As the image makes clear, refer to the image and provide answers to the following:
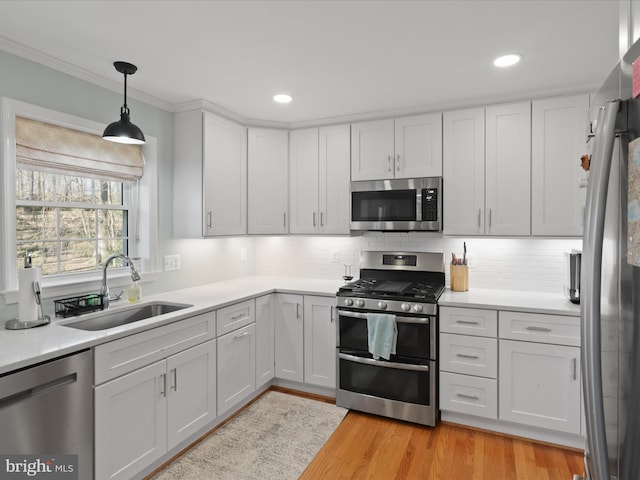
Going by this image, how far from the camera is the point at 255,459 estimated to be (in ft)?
7.92

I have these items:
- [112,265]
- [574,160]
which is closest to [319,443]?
[112,265]

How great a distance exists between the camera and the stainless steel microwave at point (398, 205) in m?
3.13

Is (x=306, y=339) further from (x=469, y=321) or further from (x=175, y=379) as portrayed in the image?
(x=469, y=321)

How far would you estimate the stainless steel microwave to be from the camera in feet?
10.3

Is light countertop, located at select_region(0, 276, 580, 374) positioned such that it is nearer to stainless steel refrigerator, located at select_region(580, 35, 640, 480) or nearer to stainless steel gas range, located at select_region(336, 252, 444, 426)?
stainless steel gas range, located at select_region(336, 252, 444, 426)

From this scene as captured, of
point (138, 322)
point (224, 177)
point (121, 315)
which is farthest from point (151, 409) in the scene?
point (224, 177)

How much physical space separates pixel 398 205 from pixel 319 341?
133cm

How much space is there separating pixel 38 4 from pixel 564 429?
378cm

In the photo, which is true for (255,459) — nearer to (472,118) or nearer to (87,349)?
(87,349)

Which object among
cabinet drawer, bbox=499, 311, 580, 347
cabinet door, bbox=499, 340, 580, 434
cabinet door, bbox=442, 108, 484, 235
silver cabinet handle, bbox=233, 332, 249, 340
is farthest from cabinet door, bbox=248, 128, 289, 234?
cabinet door, bbox=499, 340, 580, 434

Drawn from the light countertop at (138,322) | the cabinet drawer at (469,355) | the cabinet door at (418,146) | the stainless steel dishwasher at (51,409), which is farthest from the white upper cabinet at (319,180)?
the stainless steel dishwasher at (51,409)

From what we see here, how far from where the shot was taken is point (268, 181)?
3.64m

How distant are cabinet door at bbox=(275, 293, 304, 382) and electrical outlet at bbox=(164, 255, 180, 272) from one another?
2.94 ft

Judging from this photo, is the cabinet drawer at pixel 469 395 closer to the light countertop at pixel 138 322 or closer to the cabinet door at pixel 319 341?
the cabinet door at pixel 319 341
